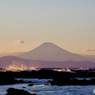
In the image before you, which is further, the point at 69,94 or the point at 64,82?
the point at 64,82

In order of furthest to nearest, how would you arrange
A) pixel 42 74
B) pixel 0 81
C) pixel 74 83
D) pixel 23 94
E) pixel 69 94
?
pixel 42 74, pixel 0 81, pixel 74 83, pixel 69 94, pixel 23 94

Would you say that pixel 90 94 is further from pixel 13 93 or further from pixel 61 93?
pixel 13 93

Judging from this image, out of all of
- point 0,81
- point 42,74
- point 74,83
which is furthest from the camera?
point 42,74

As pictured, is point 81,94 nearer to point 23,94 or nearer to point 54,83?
point 23,94

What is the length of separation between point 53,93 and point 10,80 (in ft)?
161

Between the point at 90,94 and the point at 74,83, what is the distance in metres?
32.1

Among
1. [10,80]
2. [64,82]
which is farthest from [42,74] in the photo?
[64,82]

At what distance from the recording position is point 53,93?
72.5m

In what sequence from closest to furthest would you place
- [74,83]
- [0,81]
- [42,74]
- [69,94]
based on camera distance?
[69,94], [74,83], [0,81], [42,74]

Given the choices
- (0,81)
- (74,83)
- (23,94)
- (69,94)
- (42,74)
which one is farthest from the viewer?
(42,74)

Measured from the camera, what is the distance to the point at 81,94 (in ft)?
234

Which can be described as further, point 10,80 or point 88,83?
point 10,80

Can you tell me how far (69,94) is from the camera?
230ft

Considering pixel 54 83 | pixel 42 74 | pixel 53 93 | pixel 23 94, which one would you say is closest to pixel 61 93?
pixel 53 93
